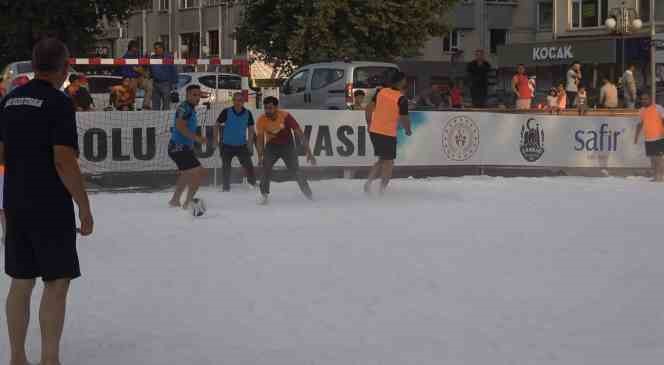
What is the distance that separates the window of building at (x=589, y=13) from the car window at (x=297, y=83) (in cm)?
2464

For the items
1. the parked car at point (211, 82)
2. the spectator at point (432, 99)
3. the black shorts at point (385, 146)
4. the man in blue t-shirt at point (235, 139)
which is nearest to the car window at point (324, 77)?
the parked car at point (211, 82)

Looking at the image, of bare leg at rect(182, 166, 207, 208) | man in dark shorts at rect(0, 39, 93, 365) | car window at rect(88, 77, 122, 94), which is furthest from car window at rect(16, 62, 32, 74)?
man in dark shorts at rect(0, 39, 93, 365)

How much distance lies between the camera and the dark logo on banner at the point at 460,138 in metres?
21.9

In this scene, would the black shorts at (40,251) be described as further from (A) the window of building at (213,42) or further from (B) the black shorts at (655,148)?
(A) the window of building at (213,42)

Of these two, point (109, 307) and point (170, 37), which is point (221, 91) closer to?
point (109, 307)

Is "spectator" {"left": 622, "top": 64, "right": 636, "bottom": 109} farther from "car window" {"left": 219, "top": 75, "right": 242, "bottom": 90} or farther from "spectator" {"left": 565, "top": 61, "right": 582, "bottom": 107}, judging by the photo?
"car window" {"left": 219, "top": 75, "right": 242, "bottom": 90}

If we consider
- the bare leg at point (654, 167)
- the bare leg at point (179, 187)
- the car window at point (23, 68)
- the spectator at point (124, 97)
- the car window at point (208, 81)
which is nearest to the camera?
the bare leg at point (179, 187)

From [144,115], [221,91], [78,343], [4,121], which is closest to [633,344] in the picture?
[78,343]

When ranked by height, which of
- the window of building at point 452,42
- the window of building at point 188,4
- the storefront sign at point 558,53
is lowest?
the storefront sign at point 558,53

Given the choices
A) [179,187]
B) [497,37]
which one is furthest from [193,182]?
[497,37]

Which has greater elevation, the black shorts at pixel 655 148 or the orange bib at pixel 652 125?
the orange bib at pixel 652 125

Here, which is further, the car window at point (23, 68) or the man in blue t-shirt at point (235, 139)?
the car window at point (23, 68)

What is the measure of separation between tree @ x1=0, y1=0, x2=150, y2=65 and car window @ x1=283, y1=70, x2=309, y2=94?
36.1 feet

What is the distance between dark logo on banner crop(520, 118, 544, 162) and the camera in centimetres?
2234
